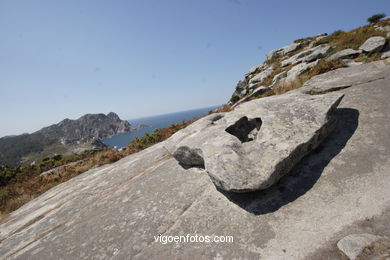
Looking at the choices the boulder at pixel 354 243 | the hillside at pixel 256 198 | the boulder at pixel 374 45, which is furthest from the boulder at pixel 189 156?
the boulder at pixel 374 45

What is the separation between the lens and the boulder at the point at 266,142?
4.39 meters

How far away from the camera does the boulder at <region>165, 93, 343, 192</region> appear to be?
173 inches

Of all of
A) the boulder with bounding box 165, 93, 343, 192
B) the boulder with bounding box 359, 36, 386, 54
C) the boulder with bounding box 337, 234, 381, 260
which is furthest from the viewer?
the boulder with bounding box 359, 36, 386, 54

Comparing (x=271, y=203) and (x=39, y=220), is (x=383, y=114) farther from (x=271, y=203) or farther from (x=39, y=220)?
(x=39, y=220)

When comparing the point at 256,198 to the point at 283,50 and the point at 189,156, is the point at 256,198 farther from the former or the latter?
the point at 283,50

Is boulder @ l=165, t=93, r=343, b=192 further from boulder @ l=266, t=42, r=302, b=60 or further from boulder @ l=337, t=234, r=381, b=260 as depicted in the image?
boulder @ l=266, t=42, r=302, b=60

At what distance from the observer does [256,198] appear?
461 centimetres

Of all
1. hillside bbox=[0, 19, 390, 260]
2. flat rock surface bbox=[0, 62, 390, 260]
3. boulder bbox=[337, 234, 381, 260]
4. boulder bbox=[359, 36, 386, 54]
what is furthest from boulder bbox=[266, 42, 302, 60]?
boulder bbox=[337, 234, 381, 260]

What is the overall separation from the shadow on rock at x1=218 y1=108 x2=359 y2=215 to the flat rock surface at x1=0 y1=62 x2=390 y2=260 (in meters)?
0.02

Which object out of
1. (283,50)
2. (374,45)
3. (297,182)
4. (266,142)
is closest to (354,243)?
(297,182)

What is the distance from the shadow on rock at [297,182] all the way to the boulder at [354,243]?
1.24m

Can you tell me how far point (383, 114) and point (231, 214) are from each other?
229 inches

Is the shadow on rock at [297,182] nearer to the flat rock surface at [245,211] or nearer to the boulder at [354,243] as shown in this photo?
the flat rock surface at [245,211]

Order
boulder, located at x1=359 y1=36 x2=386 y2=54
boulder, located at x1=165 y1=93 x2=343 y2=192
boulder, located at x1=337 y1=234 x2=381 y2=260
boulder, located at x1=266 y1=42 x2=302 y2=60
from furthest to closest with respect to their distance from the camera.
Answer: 1. boulder, located at x1=266 y1=42 x2=302 y2=60
2. boulder, located at x1=359 y1=36 x2=386 y2=54
3. boulder, located at x1=165 y1=93 x2=343 y2=192
4. boulder, located at x1=337 y1=234 x2=381 y2=260
